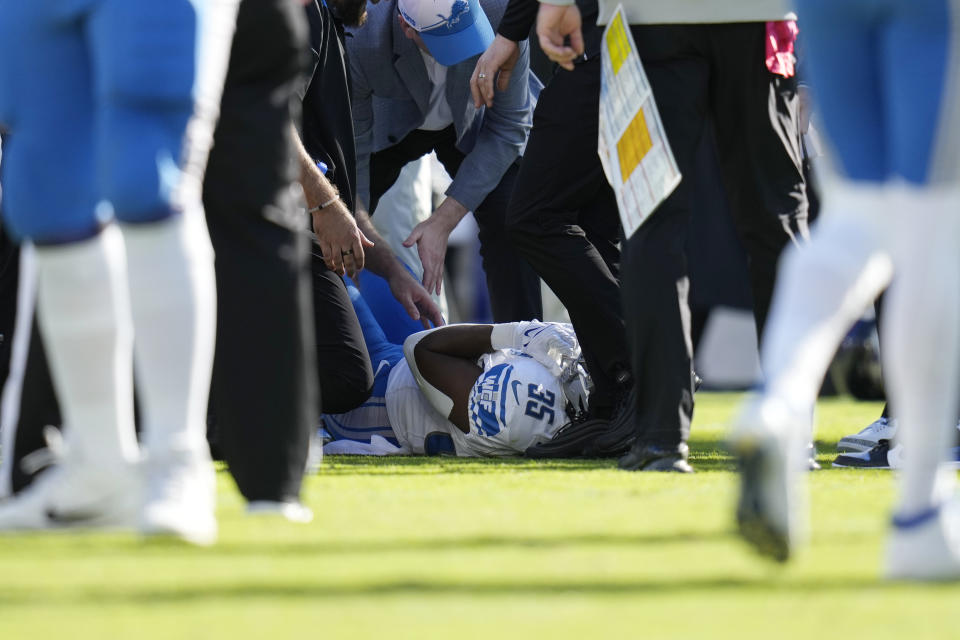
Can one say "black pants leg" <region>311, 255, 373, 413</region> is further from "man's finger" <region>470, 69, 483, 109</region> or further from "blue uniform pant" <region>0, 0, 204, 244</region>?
"blue uniform pant" <region>0, 0, 204, 244</region>

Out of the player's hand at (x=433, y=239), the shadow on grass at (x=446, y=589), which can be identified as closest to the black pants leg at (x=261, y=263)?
the shadow on grass at (x=446, y=589)

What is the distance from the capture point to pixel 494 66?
3.61 meters

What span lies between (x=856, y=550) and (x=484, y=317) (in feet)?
32.1

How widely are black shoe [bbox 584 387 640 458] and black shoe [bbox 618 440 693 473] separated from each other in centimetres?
53

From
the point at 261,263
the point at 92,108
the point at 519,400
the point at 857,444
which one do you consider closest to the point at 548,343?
the point at 519,400

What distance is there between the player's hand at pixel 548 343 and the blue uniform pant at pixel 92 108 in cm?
203

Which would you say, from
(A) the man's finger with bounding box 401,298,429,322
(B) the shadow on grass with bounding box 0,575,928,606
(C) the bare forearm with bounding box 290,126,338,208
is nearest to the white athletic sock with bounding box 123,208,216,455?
(B) the shadow on grass with bounding box 0,575,928,606

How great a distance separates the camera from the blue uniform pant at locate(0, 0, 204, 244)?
6.03 feet

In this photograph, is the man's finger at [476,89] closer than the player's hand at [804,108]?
No

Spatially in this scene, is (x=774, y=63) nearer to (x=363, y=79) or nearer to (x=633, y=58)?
(x=633, y=58)

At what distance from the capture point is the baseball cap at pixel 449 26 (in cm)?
425

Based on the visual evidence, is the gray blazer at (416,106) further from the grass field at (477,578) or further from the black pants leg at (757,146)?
the grass field at (477,578)

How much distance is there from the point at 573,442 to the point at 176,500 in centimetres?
197

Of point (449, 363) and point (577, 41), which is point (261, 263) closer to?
point (577, 41)
